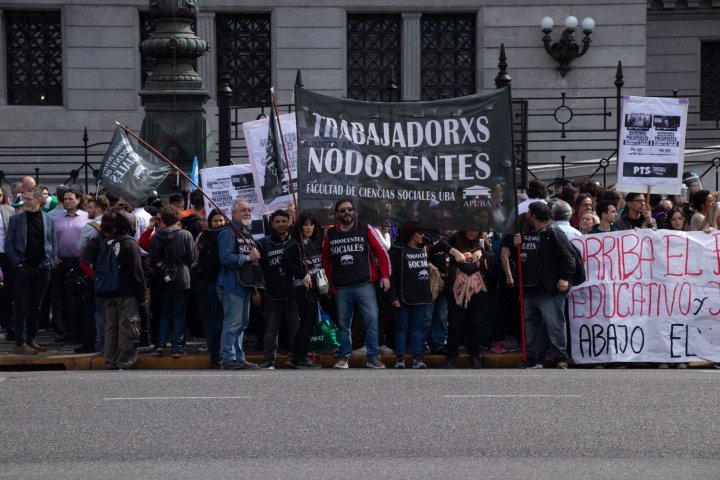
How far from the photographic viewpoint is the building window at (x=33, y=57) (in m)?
26.3

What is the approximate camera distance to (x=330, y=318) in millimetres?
14250

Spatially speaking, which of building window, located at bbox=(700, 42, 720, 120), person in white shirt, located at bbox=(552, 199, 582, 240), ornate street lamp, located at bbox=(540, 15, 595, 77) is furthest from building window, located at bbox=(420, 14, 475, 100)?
person in white shirt, located at bbox=(552, 199, 582, 240)

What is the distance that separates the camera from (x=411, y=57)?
26.2 metres

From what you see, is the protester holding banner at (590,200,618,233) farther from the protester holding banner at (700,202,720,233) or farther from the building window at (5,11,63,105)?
the building window at (5,11,63,105)

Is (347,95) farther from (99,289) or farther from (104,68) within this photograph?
(99,289)

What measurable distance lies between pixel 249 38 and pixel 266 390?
16.1 meters

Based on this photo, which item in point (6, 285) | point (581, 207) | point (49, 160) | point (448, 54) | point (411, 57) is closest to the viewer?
point (581, 207)

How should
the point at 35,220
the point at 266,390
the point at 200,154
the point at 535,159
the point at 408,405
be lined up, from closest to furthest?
the point at 408,405
the point at 266,390
the point at 35,220
the point at 200,154
the point at 535,159

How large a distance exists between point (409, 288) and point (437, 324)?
0.78 m

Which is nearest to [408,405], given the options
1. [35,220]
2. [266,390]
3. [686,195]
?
[266,390]

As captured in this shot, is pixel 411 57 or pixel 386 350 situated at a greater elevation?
pixel 411 57

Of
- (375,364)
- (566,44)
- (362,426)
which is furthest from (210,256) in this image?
(566,44)

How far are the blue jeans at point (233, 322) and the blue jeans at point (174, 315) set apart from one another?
61 cm

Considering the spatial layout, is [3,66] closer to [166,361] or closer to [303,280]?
[166,361]
